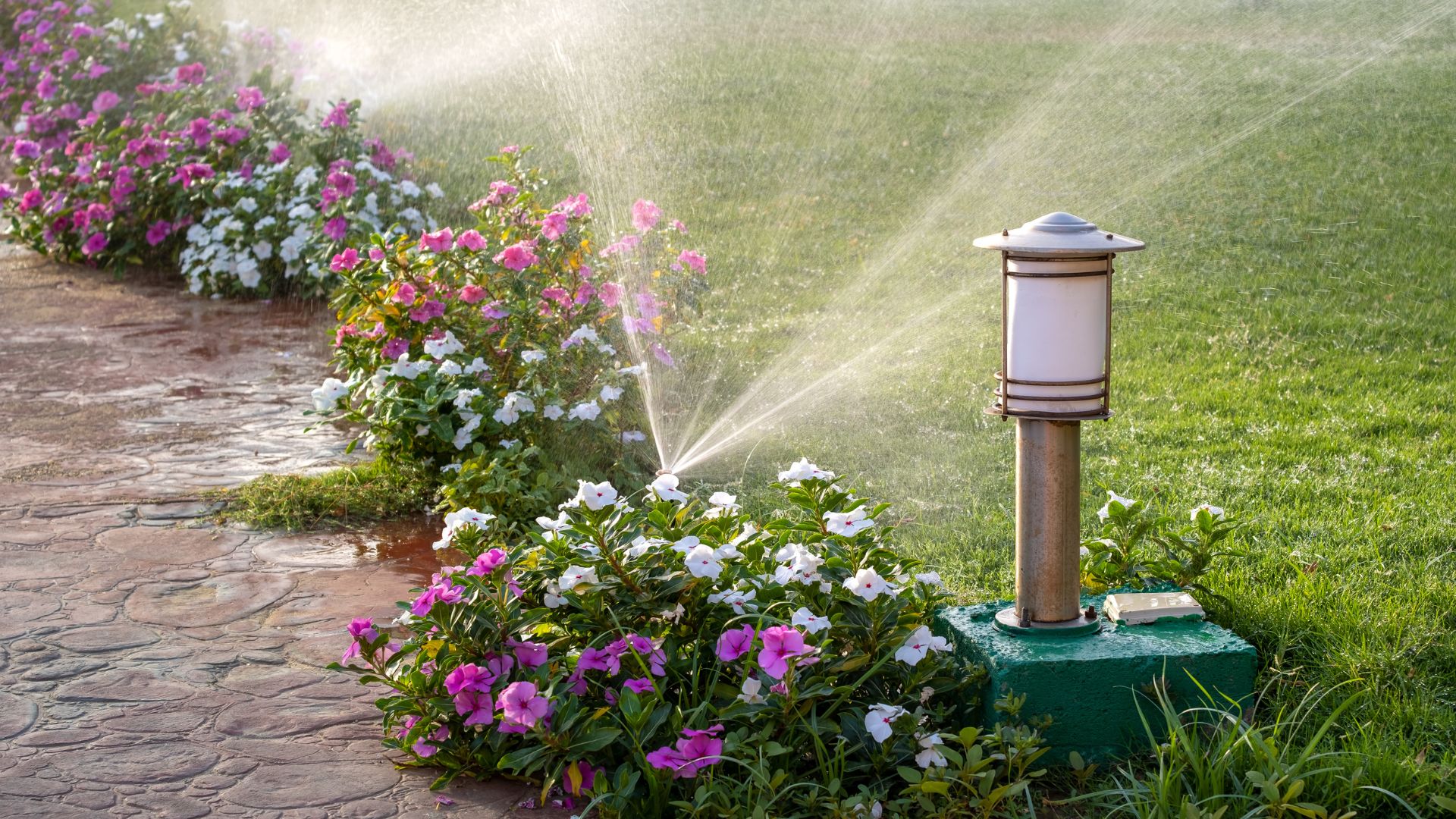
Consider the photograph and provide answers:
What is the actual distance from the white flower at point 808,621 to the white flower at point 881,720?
0.17 metres

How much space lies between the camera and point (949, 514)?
3.81 m

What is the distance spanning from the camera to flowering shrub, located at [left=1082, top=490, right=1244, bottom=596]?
2.90 m

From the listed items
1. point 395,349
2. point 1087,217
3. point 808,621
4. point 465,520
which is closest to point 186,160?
point 395,349

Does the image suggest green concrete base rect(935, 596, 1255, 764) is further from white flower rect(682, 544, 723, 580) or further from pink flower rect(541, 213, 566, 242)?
pink flower rect(541, 213, 566, 242)

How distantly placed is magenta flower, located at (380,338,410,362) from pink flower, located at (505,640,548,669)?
6.62 feet

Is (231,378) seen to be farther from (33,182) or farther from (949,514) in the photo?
(33,182)

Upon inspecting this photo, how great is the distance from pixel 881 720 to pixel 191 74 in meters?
7.27

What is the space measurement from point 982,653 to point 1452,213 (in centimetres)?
599

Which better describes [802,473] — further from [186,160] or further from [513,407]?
[186,160]

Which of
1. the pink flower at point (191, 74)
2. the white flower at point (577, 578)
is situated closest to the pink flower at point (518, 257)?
the white flower at point (577, 578)

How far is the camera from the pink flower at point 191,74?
324 inches

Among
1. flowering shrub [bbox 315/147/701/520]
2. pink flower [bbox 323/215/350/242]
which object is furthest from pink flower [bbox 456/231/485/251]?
pink flower [bbox 323/215/350/242]

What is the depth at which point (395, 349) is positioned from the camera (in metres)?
4.41

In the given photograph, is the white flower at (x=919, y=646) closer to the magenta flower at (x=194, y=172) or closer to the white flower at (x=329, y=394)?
the white flower at (x=329, y=394)
